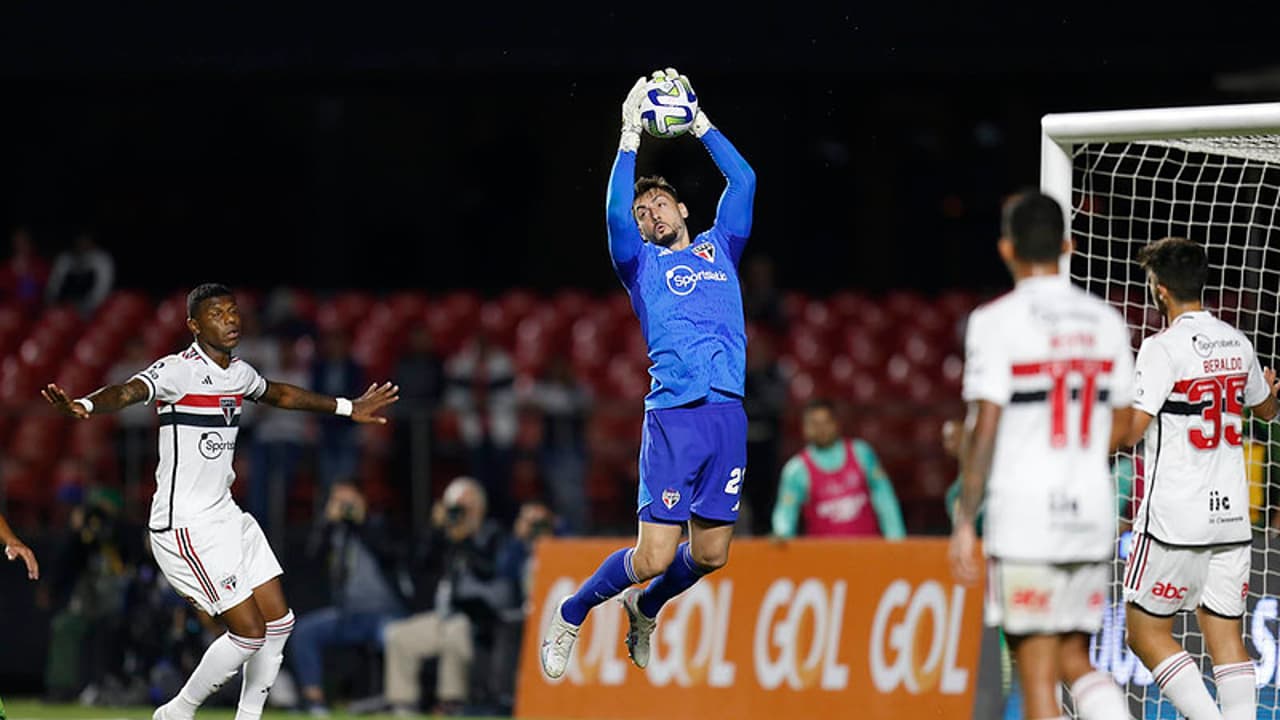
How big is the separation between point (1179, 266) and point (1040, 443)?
2.15 meters

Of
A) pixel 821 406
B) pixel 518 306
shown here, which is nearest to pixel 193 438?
pixel 821 406

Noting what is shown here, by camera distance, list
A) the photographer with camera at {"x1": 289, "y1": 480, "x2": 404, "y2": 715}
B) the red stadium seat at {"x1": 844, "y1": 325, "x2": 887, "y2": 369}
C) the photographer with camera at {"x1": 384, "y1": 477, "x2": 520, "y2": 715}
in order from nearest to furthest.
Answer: the photographer with camera at {"x1": 384, "y1": 477, "x2": 520, "y2": 715} < the photographer with camera at {"x1": 289, "y1": 480, "x2": 404, "y2": 715} < the red stadium seat at {"x1": 844, "y1": 325, "x2": 887, "y2": 369}

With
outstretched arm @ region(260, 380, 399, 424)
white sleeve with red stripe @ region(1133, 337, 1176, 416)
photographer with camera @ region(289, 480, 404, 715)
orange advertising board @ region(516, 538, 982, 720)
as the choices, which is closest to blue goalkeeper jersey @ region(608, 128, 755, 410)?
outstretched arm @ region(260, 380, 399, 424)

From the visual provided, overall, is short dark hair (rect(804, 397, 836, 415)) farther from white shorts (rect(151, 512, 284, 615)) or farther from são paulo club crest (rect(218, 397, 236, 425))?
são paulo club crest (rect(218, 397, 236, 425))

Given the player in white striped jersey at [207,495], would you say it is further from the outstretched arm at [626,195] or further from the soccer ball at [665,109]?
the soccer ball at [665,109]

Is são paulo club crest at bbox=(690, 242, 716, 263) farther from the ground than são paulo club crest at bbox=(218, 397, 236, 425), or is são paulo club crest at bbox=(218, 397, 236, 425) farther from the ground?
são paulo club crest at bbox=(690, 242, 716, 263)

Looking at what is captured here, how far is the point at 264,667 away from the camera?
9570 mm

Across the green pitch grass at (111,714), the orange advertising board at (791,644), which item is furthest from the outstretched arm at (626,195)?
the green pitch grass at (111,714)

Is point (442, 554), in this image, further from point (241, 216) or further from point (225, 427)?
point (241, 216)

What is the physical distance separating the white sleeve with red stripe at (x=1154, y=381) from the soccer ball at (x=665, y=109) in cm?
229

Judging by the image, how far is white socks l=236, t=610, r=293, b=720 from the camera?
950cm

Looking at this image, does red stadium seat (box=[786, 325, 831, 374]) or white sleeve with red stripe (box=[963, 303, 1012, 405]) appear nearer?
white sleeve with red stripe (box=[963, 303, 1012, 405])

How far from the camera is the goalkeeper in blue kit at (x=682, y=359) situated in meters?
9.06

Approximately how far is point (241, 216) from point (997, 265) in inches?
357
